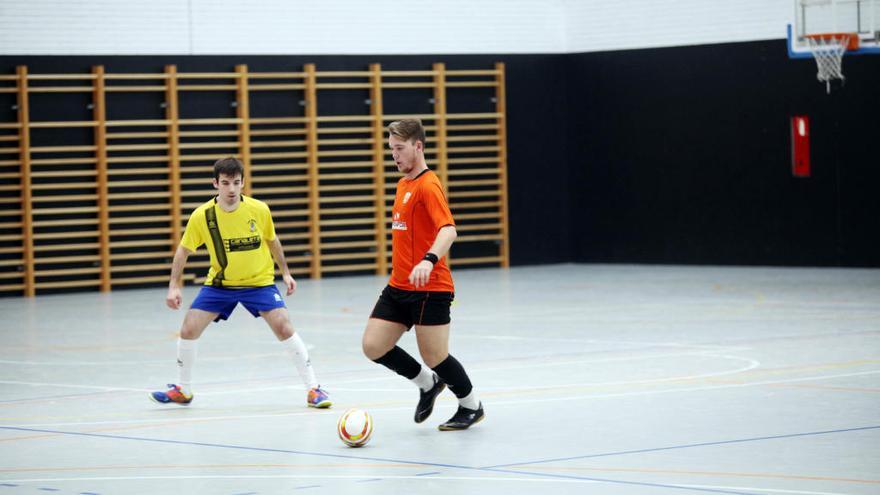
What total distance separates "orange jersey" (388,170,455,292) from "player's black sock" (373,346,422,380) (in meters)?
0.44

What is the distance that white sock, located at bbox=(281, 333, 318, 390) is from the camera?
9672mm

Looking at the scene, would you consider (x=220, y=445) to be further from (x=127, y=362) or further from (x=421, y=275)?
(x=127, y=362)

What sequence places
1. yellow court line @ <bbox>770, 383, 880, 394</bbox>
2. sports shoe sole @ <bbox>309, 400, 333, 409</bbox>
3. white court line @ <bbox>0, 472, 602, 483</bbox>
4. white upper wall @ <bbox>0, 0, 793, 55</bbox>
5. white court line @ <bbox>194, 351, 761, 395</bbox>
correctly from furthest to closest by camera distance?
1. white upper wall @ <bbox>0, 0, 793, 55</bbox>
2. white court line @ <bbox>194, 351, 761, 395</bbox>
3. yellow court line @ <bbox>770, 383, 880, 394</bbox>
4. sports shoe sole @ <bbox>309, 400, 333, 409</bbox>
5. white court line @ <bbox>0, 472, 602, 483</bbox>

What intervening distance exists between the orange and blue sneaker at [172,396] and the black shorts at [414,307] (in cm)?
185

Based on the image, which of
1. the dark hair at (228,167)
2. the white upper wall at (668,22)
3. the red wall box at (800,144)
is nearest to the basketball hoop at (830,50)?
the red wall box at (800,144)

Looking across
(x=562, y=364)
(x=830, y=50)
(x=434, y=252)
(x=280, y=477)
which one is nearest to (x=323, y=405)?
(x=434, y=252)

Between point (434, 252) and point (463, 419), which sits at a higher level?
point (434, 252)

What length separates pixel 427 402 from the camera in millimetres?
8625

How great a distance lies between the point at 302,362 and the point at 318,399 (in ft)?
1.18

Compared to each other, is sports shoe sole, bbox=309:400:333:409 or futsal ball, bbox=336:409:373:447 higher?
futsal ball, bbox=336:409:373:447

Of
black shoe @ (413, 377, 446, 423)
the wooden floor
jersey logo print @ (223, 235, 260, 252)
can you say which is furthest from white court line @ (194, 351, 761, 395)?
black shoe @ (413, 377, 446, 423)

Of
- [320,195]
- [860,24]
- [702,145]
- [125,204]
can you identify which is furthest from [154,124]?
[860,24]

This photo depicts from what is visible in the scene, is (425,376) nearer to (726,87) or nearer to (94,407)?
(94,407)

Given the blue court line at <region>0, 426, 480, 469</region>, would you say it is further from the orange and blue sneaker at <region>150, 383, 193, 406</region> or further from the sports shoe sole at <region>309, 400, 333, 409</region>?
the sports shoe sole at <region>309, 400, 333, 409</region>
